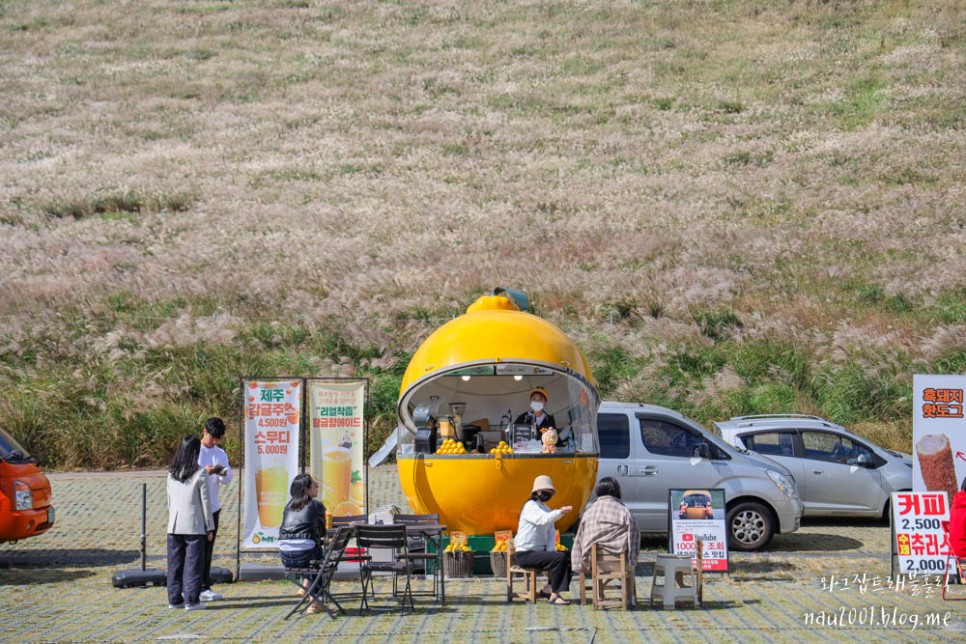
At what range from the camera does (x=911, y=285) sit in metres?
31.4

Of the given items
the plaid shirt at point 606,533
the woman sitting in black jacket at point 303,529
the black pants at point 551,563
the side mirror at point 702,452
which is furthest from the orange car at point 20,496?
the side mirror at point 702,452

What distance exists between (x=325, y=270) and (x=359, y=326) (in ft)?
20.3

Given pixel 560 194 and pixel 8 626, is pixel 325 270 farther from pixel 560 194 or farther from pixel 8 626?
pixel 8 626

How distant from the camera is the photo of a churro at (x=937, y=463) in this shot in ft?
44.5

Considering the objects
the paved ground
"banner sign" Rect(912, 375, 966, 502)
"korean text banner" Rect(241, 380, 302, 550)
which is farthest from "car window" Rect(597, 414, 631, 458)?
"korean text banner" Rect(241, 380, 302, 550)

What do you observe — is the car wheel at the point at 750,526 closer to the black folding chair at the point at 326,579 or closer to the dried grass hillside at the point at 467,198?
the black folding chair at the point at 326,579

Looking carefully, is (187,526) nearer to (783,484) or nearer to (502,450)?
(502,450)

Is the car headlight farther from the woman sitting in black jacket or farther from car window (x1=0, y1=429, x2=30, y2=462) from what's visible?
car window (x1=0, y1=429, x2=30, y2=462)

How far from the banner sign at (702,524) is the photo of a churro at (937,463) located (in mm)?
2358

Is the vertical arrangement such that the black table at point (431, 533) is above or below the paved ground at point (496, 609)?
above

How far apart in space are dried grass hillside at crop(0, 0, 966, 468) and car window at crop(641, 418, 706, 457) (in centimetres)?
794

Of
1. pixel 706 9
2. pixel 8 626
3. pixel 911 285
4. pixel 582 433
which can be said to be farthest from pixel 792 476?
pixel 706 9

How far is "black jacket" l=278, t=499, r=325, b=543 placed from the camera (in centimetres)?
1203

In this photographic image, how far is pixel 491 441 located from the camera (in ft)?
51.4
